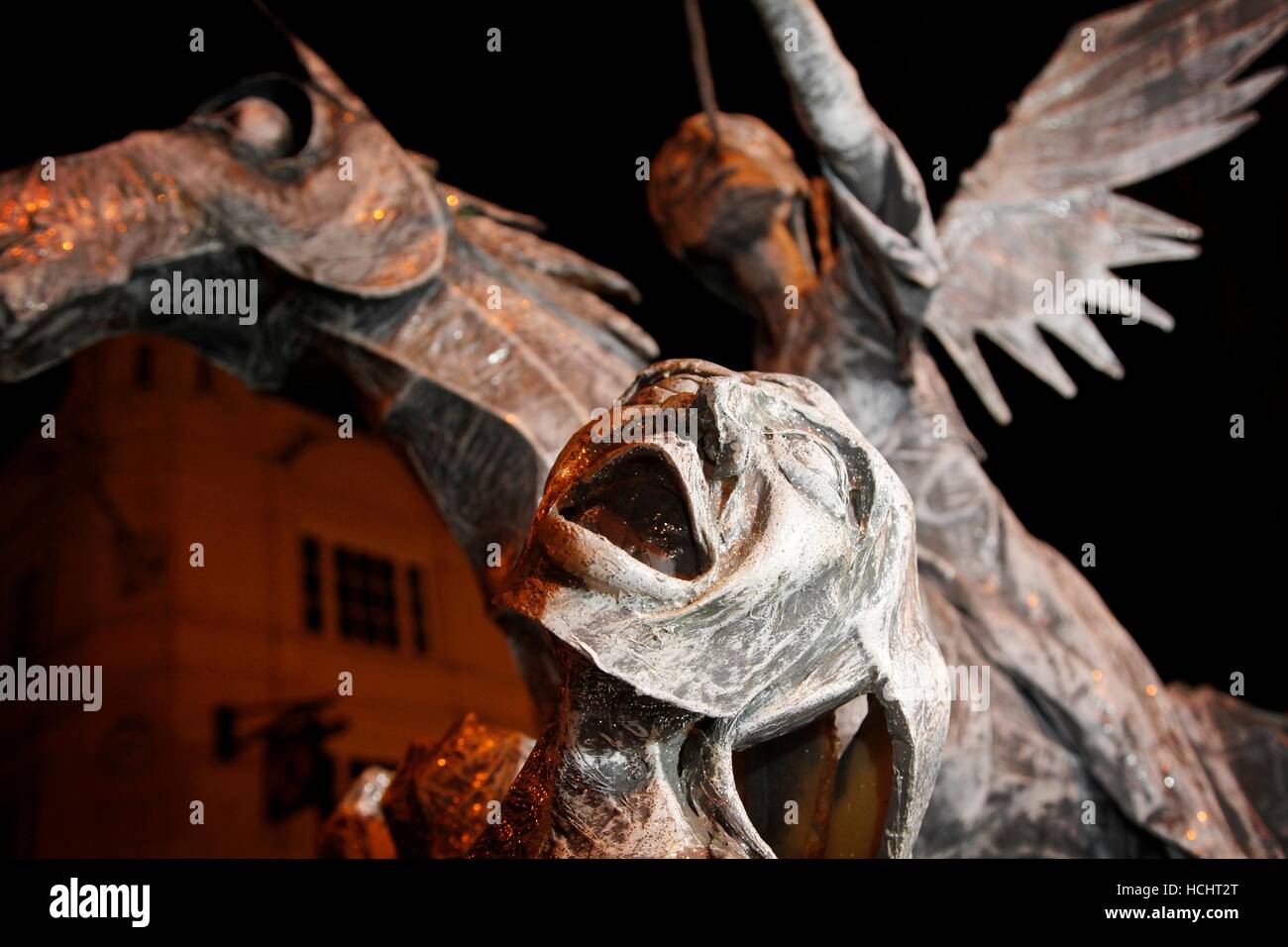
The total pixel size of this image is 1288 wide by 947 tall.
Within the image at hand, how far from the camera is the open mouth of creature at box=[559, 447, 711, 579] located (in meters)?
0.94

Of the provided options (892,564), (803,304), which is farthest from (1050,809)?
(892,564)

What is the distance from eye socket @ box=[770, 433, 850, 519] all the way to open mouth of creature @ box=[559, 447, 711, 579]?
0.08m

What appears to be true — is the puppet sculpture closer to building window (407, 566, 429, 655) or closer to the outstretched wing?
the outstretched wing

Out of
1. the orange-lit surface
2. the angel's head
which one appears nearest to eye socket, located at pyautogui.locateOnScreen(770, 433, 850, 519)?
the angel's head

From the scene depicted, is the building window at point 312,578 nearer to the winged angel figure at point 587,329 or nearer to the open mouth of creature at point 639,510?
the winged angel figure at point 587,329

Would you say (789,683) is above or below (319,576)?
below

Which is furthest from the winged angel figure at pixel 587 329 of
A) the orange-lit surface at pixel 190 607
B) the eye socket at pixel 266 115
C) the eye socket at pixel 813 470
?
the orange-lit surface at pixel 190 607

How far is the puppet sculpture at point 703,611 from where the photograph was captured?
2.92 ft

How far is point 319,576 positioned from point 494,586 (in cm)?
533

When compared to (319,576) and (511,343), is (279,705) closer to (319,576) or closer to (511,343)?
(319,576)

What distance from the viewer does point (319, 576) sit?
6.78 meters

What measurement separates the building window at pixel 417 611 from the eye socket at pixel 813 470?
5789 millimetres
